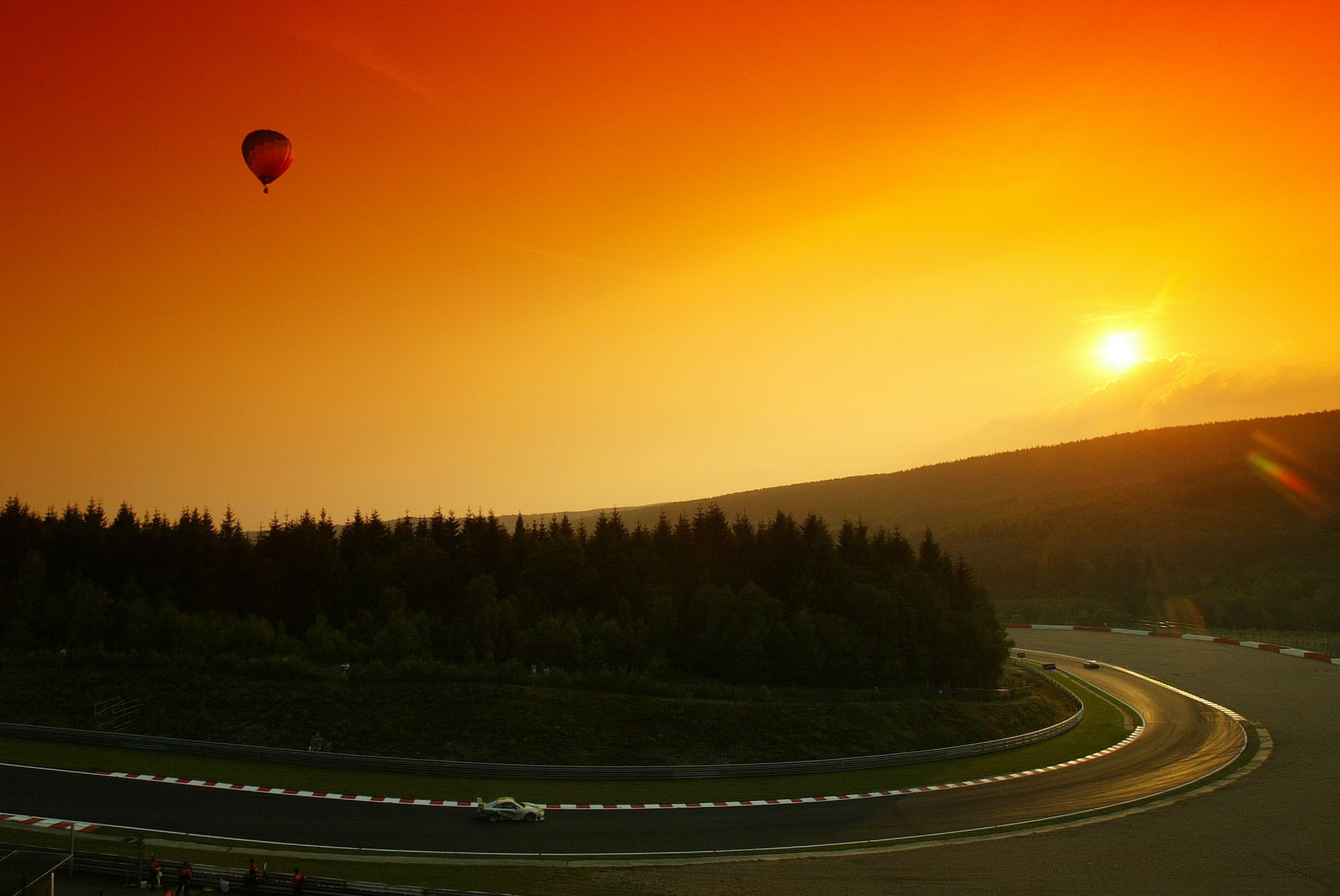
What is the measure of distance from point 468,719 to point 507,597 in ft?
68.5

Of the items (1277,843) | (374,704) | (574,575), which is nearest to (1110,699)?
(1277,843)

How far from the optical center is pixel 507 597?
2584 inches

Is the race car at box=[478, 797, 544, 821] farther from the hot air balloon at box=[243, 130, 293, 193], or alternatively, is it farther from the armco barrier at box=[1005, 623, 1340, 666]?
the armco barrier at box=[1005, 623, 1340, 666]

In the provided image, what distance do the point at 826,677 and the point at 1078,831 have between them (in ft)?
87.0

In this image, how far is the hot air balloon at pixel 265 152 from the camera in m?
38.3

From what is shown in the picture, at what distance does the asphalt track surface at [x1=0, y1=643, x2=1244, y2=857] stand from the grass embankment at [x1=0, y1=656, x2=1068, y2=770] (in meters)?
8.26

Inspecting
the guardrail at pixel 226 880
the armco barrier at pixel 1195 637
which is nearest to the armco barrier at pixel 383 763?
the guardrail at pixel 226 880

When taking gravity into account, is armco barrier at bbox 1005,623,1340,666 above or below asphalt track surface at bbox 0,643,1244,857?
below

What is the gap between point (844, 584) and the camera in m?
67.4

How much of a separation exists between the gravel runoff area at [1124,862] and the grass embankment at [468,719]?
14.8 m

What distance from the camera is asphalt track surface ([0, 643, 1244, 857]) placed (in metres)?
29.0

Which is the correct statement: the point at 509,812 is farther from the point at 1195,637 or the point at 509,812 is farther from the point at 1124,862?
the point at 1195,637

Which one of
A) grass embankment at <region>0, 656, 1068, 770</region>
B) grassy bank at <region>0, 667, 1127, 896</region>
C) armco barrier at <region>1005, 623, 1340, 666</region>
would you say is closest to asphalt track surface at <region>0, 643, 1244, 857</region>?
grassy bank at <region>0, 667, 1127, 896</region>

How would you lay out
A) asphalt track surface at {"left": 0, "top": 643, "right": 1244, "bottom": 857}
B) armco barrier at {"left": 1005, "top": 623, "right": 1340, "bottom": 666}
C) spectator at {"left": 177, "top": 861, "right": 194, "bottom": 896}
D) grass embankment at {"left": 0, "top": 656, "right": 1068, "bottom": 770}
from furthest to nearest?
armco barrier at {"left": 1005, "top": 623, "right": 1340, "bottom": 666} → grass embankment at {"left": 0, "top": 656, "right": 1068, "bottom": 770} → asphalt track surface at {"left": 0, "top": 643, "right": 1244, "bottom": 857} → spectator at {"left": 177, "top": 861, "right": 194, "bottom": 896}
